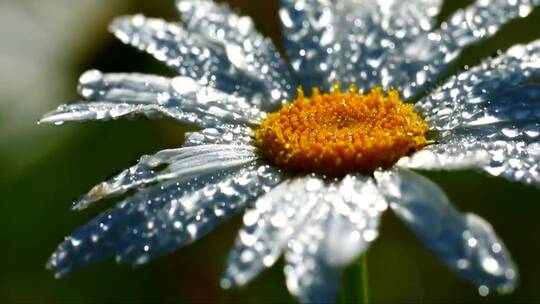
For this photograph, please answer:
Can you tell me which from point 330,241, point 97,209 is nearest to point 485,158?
point 330,241

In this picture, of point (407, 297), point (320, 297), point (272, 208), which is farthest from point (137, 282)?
point (320, 297)

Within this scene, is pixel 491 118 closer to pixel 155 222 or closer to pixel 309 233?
pixel 309 233

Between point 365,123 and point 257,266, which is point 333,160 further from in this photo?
point 257,266

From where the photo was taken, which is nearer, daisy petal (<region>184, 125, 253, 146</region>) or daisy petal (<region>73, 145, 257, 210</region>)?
daisy petal (<region>73, 145, 257, 210</region>)

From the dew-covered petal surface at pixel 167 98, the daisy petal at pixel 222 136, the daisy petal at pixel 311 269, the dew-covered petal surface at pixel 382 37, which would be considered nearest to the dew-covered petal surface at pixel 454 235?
the daisy petal at pixel 311 269

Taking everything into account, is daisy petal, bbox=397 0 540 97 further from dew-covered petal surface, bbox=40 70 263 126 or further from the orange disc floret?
dew-covered petal surface, bbox=40 70 263 126

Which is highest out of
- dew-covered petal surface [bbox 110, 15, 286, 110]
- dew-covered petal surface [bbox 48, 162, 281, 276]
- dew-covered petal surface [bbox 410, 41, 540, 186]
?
dew-covered petal surface [bbox 48, 162, 281, 276]

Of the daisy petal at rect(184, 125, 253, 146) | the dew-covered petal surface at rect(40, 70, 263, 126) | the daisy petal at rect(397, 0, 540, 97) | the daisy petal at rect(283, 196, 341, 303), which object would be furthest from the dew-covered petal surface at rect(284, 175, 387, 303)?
the daisy petal at rect(397, 0, 540, 97)
